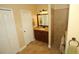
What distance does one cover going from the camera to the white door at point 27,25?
3.22 metres

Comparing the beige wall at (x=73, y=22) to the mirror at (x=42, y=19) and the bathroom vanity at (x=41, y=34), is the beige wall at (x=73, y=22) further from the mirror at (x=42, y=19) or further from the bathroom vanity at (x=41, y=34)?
the mirror at (x=42, y=19)

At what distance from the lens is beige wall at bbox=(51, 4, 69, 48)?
3094 millimetres

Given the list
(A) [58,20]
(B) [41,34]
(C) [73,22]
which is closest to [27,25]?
(B) [41,34]

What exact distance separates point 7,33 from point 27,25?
101cm

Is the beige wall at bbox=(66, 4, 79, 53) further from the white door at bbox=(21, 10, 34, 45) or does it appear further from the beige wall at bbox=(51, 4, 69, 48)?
the white door at bbox=(21, 10, 34, 45)

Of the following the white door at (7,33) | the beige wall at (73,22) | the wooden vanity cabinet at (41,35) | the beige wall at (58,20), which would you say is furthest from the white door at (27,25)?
the beige wall at (73,22)

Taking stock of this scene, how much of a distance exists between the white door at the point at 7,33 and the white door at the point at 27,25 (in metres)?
0.57

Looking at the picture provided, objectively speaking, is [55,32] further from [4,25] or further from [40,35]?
[4,25]

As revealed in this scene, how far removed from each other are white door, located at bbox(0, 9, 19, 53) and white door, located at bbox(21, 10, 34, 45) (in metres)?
0.57

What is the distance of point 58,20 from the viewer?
10.7 ft

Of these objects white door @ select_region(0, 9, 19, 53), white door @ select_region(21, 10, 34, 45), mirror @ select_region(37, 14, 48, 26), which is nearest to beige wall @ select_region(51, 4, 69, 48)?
mirror @ select_region(37, 14, 48, 26)

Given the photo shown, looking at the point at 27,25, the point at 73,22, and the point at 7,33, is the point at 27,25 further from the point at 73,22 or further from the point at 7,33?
the point at 73,22

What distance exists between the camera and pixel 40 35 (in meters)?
3.89
